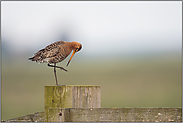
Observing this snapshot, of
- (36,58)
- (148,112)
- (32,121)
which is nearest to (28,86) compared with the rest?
(36,58)

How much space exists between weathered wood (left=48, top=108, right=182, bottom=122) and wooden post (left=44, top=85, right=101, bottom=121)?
0.20 m

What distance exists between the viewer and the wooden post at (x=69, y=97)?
10.2 ft

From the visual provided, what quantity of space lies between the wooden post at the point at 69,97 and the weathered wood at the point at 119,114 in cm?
20

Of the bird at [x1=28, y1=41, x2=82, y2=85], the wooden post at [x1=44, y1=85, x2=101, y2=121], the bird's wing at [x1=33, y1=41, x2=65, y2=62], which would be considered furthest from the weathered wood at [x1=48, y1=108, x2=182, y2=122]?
the bird's wing at [x1=33, y1=41, x2=65, y2=62]

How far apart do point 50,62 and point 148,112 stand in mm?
2075

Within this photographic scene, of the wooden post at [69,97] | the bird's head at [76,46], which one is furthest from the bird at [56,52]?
the wooden post at [69,97]

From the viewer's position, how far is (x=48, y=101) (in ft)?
10.3

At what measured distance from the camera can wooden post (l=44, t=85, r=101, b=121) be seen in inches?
122

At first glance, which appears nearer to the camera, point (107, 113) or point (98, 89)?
point (107, 113)

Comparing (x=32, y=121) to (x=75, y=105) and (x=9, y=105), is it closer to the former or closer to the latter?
(x=75, y=105)

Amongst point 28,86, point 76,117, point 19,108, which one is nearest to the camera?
point 76,117

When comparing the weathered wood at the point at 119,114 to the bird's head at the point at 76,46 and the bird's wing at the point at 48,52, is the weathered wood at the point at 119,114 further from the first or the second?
the bird's wing at the point at 48,52

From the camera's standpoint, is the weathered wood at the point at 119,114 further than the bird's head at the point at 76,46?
No

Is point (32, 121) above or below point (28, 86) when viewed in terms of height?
below
